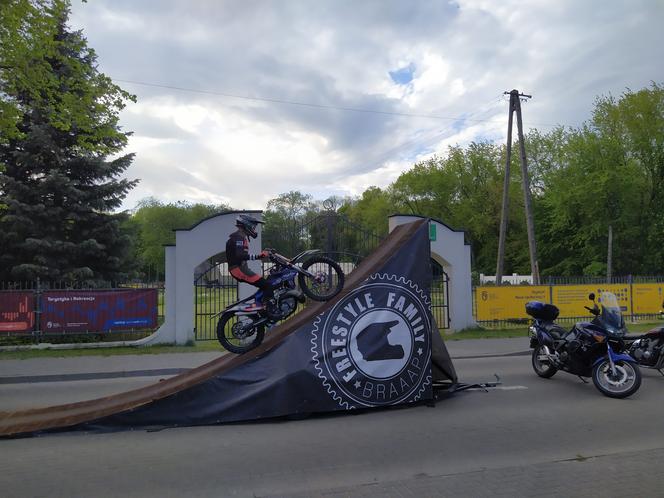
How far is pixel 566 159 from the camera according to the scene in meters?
45.7

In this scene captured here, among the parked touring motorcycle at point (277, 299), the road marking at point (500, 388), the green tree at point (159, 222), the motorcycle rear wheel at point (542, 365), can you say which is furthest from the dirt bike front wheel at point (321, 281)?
the green tree at point (159, 222)

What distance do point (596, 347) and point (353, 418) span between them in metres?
4.33

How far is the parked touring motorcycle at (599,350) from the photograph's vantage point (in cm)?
760

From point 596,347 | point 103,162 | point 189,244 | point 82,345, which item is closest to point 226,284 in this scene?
point 189,244

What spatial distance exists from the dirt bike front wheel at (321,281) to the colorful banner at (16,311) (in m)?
10.8

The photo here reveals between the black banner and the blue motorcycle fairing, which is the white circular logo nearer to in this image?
the black banner

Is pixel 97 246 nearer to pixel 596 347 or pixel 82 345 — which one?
pixel 82 345

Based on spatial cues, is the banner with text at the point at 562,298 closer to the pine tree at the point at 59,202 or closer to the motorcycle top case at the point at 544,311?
the motorcycle top case at the point at 544,311

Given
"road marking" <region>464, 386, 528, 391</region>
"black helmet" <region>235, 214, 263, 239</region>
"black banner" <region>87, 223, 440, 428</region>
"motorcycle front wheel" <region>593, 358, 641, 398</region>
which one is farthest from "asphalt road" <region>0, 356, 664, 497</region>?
"black helmet" <region>235, 214, 263, 239</region>

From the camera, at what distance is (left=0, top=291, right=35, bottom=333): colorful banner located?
14.1 metres

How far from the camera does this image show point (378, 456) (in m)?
5.06

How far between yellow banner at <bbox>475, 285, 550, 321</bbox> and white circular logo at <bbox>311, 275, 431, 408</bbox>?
11.6 metres

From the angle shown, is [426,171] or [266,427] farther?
[426,171]

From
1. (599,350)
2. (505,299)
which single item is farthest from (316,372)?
(505,299)
